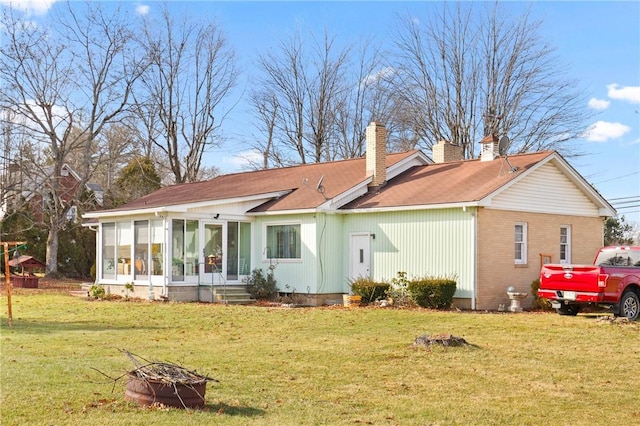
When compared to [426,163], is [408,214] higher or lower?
lower

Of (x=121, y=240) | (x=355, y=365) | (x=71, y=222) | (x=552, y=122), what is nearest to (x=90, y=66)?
(x=71, y=222)

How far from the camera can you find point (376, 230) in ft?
75.6

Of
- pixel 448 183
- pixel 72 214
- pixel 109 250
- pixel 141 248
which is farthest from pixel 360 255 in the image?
pixel 72 214

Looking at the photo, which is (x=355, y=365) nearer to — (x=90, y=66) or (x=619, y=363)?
(x=619, y=363)

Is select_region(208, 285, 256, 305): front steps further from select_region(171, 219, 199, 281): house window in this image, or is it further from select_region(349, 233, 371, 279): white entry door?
select_region(349, 233, 371, 279): white entry door

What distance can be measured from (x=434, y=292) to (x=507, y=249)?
9.54 ft

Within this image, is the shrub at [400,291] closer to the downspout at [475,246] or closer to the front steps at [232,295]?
the downspout at [475,246]

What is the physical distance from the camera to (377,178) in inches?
977

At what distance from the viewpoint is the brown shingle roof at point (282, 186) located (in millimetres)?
24344

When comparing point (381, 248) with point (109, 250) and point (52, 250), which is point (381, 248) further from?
point (52, 250)

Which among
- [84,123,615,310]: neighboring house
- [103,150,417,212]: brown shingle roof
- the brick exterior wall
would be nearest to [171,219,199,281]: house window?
[84,123,615,310]: neighboring house

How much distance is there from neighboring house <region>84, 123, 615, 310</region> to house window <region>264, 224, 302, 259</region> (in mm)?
34

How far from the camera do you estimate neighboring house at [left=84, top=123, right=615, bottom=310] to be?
2117 cm

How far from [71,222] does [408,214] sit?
2198 cm
